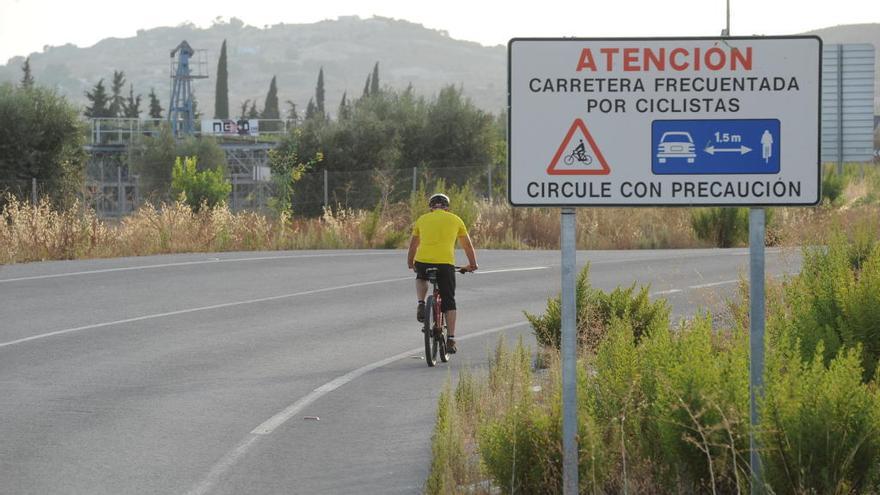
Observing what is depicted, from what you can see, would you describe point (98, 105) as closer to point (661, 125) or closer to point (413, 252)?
point (413, 252)

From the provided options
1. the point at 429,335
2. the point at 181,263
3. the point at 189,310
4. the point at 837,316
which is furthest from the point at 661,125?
the point at 181,263

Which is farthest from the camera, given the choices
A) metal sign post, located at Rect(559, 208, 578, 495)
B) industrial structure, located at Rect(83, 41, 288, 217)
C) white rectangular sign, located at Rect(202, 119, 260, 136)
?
white rectangular sign, located at Rect(202, 119, 260, 136)

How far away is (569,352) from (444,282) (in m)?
7.11

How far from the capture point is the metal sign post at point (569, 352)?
18.6ft

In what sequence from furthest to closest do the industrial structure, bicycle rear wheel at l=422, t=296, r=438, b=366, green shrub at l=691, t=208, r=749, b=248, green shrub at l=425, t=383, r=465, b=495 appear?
the industrial structure < green shrub at l=691, t=208, r=749, b=248 < bicycle rear wheel at l=422, t=296, r=438, b=366 < green shrub at l=425, t=383, r=465, b=495

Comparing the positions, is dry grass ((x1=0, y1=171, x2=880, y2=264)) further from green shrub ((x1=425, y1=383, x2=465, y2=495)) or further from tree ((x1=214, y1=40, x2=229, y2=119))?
tree ((x1=214, y1=40, x2=229, y2=119))

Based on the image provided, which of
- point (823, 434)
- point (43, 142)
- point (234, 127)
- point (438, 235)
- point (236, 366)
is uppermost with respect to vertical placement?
point (234, 127)

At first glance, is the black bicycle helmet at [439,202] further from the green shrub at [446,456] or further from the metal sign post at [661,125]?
the metal sign post at [661,125]

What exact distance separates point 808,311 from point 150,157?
215 ft

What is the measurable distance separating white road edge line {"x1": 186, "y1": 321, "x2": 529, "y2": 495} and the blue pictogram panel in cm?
357

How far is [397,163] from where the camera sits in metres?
49.0

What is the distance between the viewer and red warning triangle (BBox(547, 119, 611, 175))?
581 centimetres

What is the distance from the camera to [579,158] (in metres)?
5.83

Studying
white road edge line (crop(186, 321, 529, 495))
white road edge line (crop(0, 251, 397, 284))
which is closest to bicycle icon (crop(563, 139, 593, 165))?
white road edge line (crop(186, 321, 529, 495))
